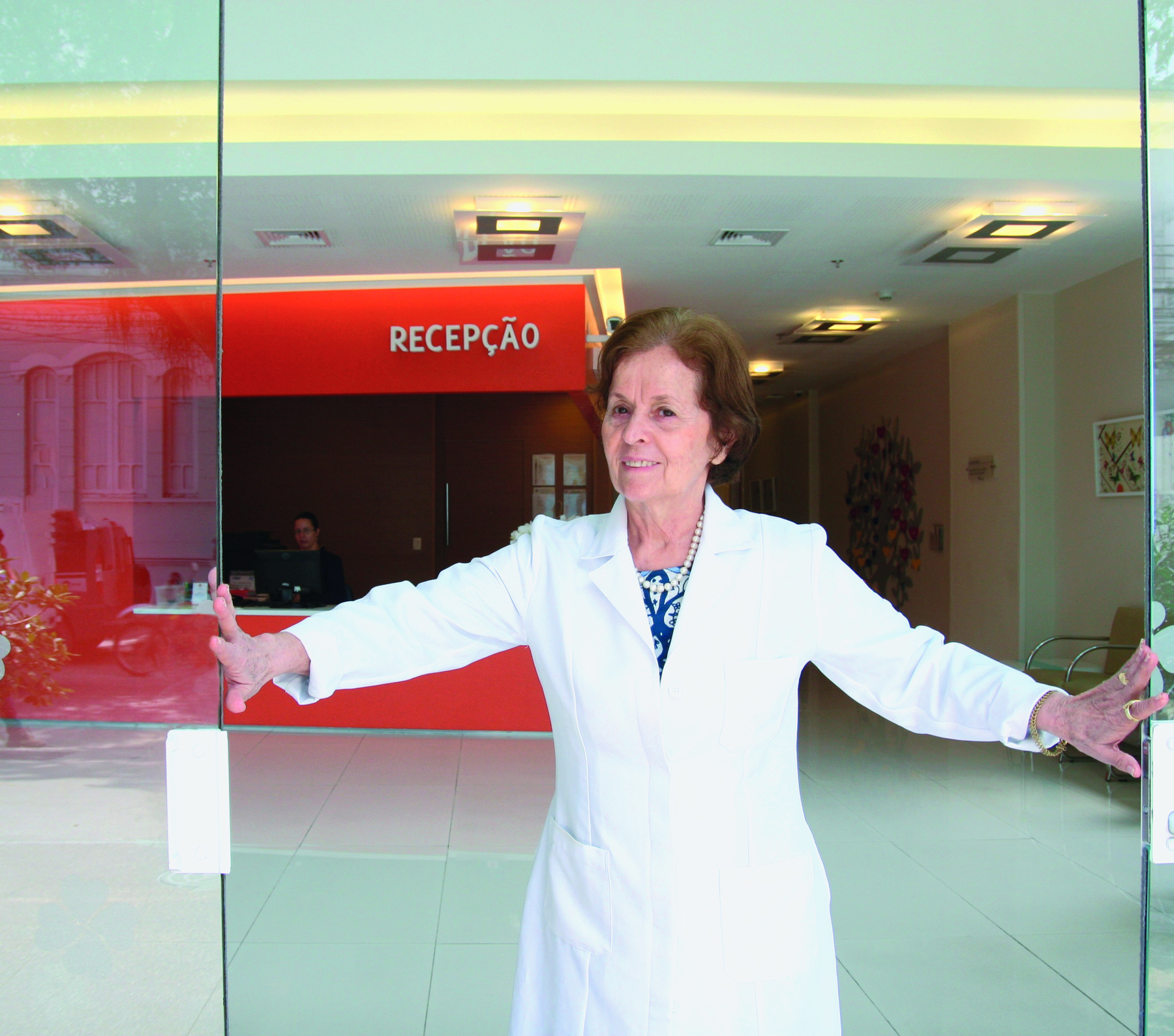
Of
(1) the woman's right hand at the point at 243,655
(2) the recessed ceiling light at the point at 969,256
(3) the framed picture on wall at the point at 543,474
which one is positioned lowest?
(1) the woman's right hand at the point at 243,655

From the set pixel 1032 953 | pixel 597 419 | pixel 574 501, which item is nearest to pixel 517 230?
pixel 597 419

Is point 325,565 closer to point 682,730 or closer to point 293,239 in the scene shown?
point 293,239

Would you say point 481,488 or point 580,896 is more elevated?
point 481,488

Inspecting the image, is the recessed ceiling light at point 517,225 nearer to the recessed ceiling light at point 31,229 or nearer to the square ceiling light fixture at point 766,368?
the recessed ceiling light at point 31,229

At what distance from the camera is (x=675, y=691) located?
1.62m

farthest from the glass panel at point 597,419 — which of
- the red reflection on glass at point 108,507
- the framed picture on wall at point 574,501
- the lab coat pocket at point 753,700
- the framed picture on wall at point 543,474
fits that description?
the framed picture on wall at point 574,501

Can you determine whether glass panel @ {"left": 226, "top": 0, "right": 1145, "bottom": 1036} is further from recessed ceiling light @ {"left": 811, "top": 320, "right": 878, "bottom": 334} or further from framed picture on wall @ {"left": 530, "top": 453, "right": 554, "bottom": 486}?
framed picture on wall @ {"left": 530, "top": 453, "right": 554, "bottom": 486}

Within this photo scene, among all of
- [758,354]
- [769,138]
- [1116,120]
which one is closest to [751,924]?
[769,138]

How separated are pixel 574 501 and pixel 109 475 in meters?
9.97

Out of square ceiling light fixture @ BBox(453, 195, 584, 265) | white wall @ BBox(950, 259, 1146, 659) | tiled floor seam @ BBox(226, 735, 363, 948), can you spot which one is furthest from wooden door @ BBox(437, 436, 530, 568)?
white wall @ BBox(950, 259, 1146, 659)

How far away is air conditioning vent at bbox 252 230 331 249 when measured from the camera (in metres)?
6.38

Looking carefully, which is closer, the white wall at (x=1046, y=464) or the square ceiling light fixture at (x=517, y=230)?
the square ceiling light fixture at (x=517, y=230)

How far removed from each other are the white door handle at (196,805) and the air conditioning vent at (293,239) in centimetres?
568

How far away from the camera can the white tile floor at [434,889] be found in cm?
132
